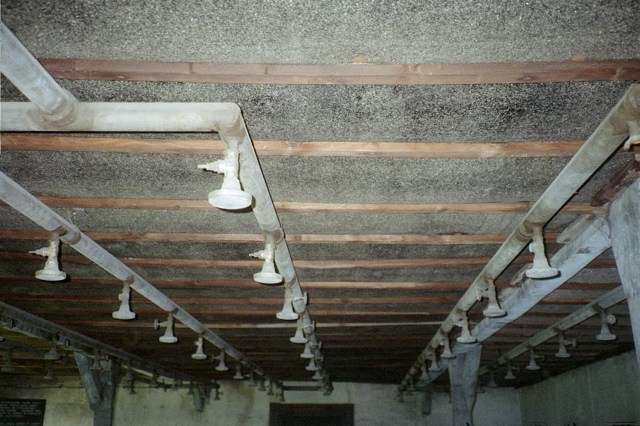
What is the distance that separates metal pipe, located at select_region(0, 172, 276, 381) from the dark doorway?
10.5 metres

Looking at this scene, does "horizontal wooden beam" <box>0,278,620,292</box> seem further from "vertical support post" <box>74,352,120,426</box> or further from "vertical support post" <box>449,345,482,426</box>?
"vertical support post" <box>74,352,120,426</box>

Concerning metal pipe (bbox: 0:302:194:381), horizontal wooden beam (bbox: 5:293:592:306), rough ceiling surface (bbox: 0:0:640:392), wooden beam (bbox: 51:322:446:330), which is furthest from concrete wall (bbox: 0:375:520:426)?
rough ceiling surface (bbox: 0:0:640:392)

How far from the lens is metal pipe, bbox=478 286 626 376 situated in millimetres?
6719

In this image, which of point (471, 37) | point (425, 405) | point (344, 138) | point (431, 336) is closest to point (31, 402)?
point (425, 405)

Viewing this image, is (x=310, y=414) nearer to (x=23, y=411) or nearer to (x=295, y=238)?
(x=23, y=411)

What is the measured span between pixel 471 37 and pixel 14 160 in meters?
3.27

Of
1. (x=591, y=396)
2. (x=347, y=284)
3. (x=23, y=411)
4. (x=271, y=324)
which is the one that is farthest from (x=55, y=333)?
(x=591, y=396)

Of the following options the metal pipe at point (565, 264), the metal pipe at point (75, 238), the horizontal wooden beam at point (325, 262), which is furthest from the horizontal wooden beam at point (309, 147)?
the horizontal wooden beam at point (325, 262)

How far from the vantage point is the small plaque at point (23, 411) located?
16.9 m

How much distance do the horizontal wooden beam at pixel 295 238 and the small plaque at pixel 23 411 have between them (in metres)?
15.3

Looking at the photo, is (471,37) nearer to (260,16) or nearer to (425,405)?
(260,16)

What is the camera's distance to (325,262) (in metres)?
5.71

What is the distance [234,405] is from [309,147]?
15.6 meters

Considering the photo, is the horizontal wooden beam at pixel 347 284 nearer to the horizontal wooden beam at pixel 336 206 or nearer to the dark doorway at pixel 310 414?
the horizontal wooden beam at pixel 336 206
